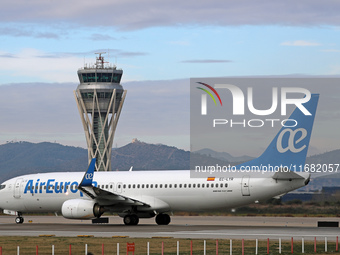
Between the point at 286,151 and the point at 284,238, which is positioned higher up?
the point at 286,151

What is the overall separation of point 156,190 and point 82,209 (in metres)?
5.41

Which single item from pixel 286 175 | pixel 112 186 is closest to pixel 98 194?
pixel 112 186

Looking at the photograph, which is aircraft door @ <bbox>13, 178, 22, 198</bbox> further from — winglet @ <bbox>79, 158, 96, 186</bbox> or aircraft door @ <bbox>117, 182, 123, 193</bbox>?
winglet @ <bbox>79, 158, 96, 186</bbox>

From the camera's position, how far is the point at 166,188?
51.0 metres

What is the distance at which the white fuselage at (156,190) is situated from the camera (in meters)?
47.3

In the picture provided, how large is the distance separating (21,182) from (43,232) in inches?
443

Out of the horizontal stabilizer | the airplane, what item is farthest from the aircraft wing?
the horizontal stabilizer

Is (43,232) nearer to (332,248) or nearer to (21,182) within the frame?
(21,182)

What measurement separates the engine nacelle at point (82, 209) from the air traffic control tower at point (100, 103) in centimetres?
10539

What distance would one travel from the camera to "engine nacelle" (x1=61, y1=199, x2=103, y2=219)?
161ft

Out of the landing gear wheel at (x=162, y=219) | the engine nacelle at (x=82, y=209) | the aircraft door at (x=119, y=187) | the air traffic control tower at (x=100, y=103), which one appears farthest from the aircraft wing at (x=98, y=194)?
the air traffic control tower at (x=100, y=103)

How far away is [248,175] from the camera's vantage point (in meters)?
47.7

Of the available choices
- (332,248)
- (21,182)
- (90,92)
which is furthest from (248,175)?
(90,92)

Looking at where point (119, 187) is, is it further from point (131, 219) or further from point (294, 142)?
point (294, 142)
